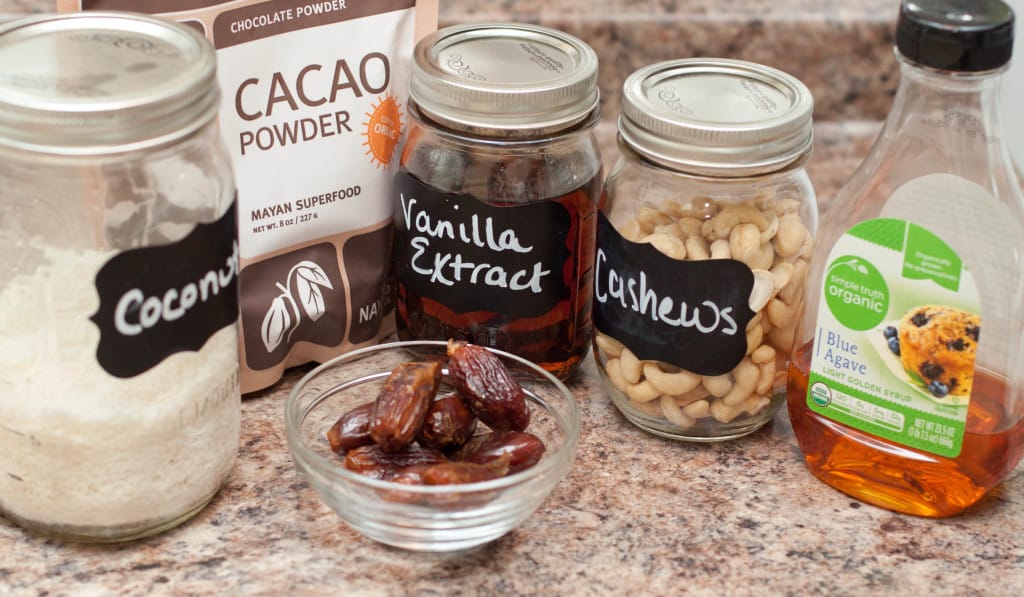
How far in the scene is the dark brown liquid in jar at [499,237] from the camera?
88cm

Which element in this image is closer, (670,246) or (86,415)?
(86,415)

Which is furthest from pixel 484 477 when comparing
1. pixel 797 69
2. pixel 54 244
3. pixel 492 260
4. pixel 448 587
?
pixel 797 69

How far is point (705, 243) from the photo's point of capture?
2.77 feet

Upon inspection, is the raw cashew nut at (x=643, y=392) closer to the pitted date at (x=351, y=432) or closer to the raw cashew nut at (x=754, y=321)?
the raw cashew nut at (x=754, y=321)

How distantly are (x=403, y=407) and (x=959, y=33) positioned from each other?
395 millimetres

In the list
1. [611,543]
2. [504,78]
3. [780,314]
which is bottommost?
[611,543]

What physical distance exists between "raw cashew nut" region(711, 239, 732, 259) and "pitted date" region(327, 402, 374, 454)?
0.25 metres

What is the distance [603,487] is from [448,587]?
0.49 feet

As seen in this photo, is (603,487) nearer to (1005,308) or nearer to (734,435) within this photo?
(734,435)

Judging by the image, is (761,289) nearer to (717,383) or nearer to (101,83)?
(717,383)

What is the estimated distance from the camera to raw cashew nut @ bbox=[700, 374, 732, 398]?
2.85ft

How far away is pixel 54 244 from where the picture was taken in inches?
27.9

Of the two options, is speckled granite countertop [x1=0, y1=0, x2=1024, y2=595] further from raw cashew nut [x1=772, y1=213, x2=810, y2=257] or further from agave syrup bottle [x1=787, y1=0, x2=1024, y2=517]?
raw cashew nut [x1=772, y1=213, x2=810, y2=257]

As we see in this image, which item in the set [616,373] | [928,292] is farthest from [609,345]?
[928,292]
